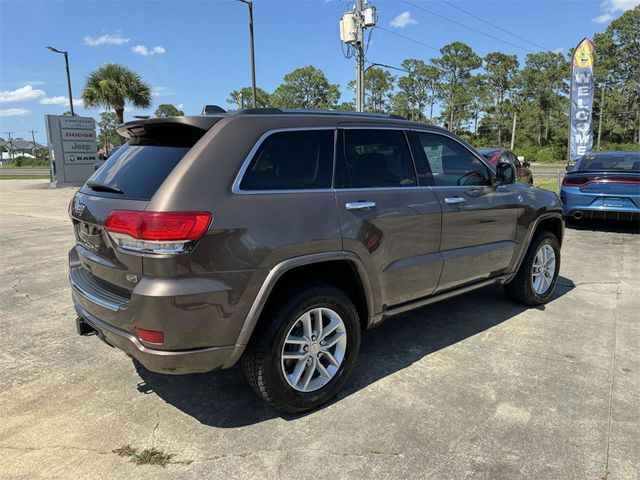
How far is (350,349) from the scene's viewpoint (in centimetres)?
316

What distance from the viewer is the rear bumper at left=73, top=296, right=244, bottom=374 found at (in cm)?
249

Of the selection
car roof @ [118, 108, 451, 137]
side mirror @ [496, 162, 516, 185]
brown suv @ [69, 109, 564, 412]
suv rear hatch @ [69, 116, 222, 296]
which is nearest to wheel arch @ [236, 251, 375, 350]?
brown suv @ [69, 109, 564, 412]

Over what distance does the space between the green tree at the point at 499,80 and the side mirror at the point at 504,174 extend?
231 ft

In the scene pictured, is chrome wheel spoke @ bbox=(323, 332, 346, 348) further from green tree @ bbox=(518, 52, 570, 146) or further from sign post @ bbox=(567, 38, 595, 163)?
green tree @ bbox=(518, 52, 570, 146)

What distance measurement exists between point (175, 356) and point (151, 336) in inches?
6.4

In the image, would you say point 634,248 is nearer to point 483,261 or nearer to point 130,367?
point 483,261

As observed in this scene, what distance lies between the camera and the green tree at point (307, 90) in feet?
231

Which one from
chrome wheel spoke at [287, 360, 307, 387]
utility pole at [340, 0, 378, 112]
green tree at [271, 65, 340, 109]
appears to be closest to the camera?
chrome wheel spoke at [287, 360, 307, 387]

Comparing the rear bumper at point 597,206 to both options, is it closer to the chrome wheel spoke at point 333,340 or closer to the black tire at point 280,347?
the chrome wheel spoke at point 333,340

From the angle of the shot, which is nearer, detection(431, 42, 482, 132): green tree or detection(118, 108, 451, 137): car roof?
detection(118, 108, 451, 137): car roof

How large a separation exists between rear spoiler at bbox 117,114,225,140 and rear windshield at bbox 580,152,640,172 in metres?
8.47

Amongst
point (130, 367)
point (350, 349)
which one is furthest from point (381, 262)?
point (130, 367)

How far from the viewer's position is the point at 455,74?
72938 mm

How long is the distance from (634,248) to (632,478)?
661 centimetres
